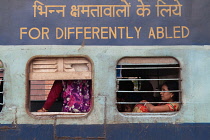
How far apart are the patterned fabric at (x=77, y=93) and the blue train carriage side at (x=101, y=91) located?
0.52 feet

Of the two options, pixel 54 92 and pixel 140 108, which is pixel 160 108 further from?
pixel 54 92

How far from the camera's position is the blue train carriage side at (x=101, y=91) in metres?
2.84

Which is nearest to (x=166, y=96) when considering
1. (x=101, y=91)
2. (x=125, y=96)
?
(x=125, y=96)

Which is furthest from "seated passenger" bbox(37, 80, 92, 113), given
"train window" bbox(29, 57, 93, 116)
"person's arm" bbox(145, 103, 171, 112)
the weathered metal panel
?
"person's arm" bbox(145, 103, 171, 112)

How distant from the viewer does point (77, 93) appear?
307 centimetres

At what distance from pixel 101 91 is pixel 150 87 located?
2.19 feet

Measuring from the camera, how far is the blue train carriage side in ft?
9.32

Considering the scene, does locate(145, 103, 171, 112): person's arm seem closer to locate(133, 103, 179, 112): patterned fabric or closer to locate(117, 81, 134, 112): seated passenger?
locate(133, 103, 179, 112): patterned fabric

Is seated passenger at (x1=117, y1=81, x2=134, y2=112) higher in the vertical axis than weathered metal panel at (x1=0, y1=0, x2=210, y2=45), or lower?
lower

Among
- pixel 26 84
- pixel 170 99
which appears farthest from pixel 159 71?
pixel 26 84

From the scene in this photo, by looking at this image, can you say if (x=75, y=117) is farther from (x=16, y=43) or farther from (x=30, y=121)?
(x=16, y=43)

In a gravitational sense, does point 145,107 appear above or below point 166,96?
below

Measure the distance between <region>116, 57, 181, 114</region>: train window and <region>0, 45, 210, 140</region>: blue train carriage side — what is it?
1 cm
